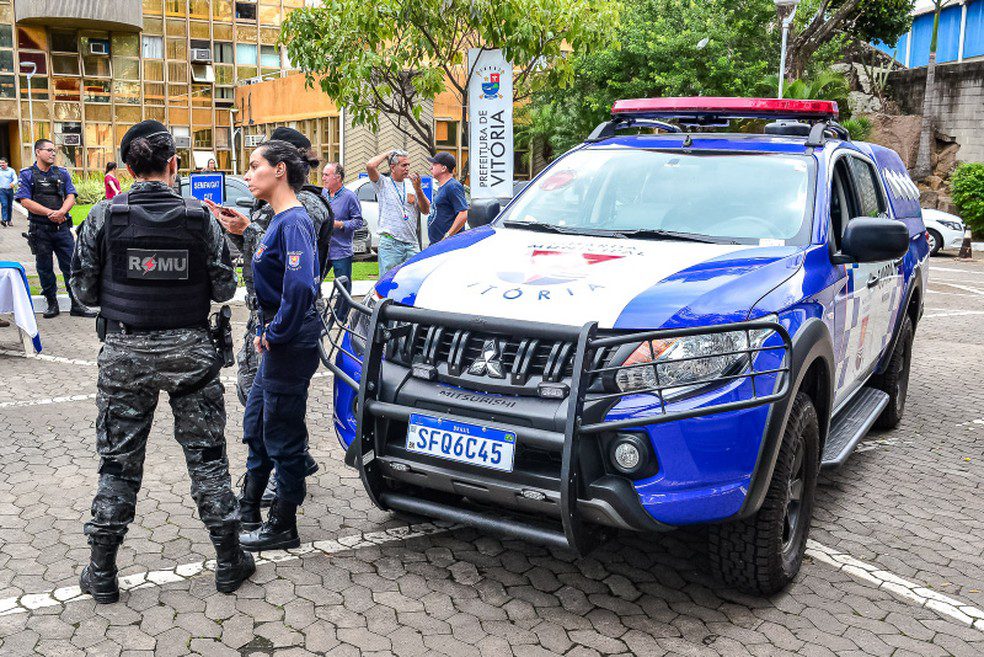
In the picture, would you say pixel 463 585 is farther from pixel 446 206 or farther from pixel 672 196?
pixel 446 206

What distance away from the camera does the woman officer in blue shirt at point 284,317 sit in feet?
13.0

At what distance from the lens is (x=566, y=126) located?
92.8 ft

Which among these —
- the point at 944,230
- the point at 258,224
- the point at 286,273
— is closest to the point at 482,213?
the point at 258,224

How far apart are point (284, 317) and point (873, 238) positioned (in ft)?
8.57

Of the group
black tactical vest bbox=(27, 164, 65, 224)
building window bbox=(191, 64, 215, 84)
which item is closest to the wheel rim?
black tactical vest bbox=(27, 164, 65, 224)

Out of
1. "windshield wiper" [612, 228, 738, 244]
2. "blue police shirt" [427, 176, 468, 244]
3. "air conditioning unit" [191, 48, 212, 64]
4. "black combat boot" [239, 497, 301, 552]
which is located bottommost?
"black combat boot" [239, 497, 301, 552]

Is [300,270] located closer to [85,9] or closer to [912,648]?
[912,648]

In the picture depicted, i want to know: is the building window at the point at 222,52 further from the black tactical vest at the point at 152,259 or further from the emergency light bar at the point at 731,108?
the black tactical vest at the point at 152,259

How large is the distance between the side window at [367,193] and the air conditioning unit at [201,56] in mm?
33710

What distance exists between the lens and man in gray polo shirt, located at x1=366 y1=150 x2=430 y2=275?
9555 millimetres

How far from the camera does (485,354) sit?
3.64 meters

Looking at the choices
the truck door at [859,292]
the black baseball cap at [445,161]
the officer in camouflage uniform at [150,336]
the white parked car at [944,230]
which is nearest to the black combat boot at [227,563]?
the officer in camouflage uniform at [150,336]

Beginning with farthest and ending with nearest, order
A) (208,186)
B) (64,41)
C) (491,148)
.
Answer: (64,41)
(208,186)
(491,148)

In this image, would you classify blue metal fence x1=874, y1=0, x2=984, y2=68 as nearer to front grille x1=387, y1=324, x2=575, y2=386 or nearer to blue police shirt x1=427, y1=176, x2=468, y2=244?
blue police shirt x1=427, y1=176, x2=468, y2=244
